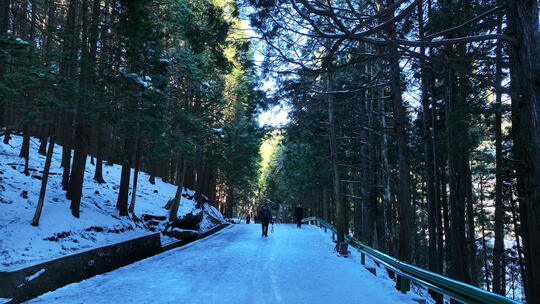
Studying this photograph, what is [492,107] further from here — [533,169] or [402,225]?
[533,169]

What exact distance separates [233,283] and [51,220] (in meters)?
7.59

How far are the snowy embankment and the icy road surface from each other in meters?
1.60

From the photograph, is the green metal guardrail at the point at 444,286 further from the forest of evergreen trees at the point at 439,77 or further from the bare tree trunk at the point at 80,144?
the bare tree trunk at the point at 80,144

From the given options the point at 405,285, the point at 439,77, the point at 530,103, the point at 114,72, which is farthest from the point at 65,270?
the point at 439,77

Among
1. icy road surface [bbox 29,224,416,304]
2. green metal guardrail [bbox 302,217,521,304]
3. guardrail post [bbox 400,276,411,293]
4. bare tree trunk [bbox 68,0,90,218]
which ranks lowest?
icy road surface [bbox 29,224,416,304]

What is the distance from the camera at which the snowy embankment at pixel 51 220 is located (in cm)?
→ 923

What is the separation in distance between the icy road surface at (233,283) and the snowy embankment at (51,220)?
63.1 inches

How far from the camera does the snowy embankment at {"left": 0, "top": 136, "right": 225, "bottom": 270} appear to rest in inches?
364

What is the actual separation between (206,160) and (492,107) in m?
18.8

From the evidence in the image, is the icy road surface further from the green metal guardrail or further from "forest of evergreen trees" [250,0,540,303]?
"forest of evergreen trees" [250,0,540,303]

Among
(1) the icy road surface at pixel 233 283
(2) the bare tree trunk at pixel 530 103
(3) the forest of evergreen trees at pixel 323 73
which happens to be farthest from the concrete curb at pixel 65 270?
(2) the bare tree trunk at pixel 530 103

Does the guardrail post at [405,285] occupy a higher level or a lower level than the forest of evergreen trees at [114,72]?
lower

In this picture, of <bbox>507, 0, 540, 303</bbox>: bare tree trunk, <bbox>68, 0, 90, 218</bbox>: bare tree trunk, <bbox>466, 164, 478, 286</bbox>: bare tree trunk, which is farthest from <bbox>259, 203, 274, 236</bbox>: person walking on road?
<bbox>507, 0, 540, 303</bbox>: bare tree trunk

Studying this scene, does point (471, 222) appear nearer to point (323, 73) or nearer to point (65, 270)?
point (323, 73)
